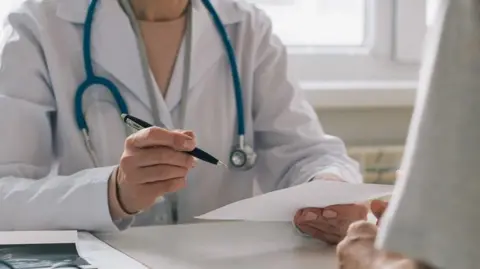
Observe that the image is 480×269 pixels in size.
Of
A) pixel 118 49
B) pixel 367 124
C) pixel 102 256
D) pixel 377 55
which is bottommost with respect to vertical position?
pixel 367 124

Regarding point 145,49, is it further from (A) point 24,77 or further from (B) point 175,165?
(B) point 175,165

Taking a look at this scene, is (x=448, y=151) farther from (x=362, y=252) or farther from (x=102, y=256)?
(x=102, y=256)

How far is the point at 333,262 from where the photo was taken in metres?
0.94

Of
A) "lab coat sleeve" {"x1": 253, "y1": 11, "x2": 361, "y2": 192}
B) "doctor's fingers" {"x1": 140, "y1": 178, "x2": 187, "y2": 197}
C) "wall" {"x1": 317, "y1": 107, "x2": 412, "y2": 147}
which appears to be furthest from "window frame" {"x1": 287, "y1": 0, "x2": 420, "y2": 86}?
"doctor's fingers" {"x1": 140, "y1": 178, "x2": 187, "y2": 197}

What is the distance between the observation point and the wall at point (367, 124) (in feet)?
5.61

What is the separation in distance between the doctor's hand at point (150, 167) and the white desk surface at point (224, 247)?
5 cm

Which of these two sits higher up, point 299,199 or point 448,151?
point 448,151

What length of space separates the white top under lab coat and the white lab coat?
0.68 metres

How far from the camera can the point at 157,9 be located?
1.30 meters

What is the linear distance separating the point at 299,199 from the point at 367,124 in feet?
2.30

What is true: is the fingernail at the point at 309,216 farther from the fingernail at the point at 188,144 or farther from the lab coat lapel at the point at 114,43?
the lab coat lapel at the point at 114,43

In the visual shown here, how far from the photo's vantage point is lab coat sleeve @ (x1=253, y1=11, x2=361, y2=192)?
1326 millimetres

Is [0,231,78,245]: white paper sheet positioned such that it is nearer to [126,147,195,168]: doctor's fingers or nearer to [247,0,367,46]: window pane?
[126,147,195,168]: doctor's fingers

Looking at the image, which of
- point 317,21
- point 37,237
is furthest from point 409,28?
point 37,237
